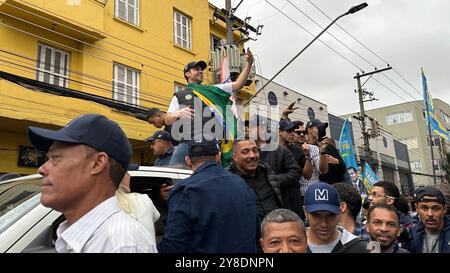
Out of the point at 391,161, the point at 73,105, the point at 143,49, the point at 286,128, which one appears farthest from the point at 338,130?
the point at 286,128

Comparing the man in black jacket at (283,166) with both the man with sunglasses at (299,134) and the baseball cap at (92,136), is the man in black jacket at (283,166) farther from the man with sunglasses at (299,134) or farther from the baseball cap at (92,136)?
the baseball cap at (92,136)

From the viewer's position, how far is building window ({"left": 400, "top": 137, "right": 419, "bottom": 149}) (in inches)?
1937

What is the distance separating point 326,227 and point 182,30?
15.7 m

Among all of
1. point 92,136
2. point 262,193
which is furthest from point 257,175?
point 92,136

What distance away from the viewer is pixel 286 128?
493 cm

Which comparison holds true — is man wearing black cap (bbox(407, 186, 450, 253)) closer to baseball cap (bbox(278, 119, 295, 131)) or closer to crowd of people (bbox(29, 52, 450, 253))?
crowd of people (bbox(29, 52, 450, 253))

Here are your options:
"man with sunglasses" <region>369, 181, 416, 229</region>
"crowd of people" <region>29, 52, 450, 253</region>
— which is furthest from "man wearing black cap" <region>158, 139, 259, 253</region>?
"man with sunglasses" <region>369, 181, 416, 229</region>

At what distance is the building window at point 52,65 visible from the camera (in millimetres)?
11766

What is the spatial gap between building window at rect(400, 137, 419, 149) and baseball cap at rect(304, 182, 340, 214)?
167 feet

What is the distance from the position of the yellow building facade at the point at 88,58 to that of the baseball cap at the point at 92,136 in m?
7.11

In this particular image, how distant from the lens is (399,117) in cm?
5056

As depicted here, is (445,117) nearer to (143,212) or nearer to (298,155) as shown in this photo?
(298,155)
